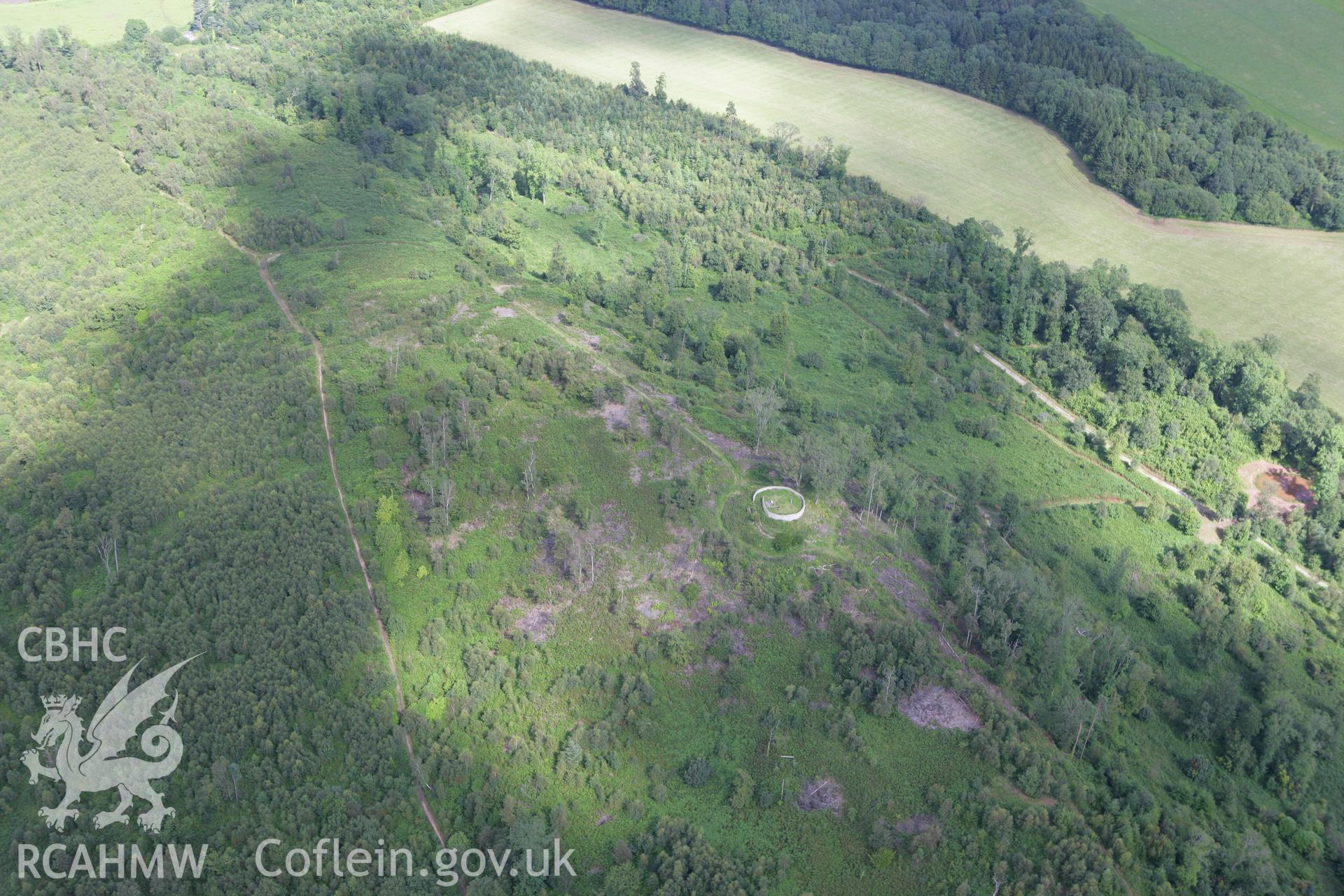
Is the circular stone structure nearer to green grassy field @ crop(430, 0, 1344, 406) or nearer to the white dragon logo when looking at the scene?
the white dragon logo

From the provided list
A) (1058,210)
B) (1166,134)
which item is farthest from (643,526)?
(1166,134)

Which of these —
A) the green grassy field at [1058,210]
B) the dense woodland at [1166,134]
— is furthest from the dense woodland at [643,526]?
the dense woodland at [1166,134]

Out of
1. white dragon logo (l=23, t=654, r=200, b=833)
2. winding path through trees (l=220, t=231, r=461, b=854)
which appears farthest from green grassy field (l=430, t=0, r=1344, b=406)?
white dragon logo (l=23, t=654, r=200, b=833)

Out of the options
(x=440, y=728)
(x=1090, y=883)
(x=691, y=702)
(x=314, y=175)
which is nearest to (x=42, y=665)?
(x=440, y=728)

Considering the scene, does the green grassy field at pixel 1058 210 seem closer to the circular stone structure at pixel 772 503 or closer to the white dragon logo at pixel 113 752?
the circular stone structure at pixel 772 503

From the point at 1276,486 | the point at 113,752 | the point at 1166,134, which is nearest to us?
the point at 113,752

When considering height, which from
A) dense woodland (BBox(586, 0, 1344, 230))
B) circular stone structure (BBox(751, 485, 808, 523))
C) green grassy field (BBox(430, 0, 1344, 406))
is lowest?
circular stone structure (BBox(751, 485, 808, 523))

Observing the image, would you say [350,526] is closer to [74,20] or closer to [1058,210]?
[1058,210]
